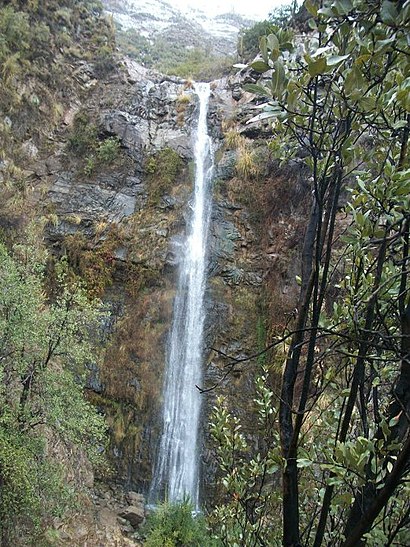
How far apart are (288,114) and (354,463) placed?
109 cm

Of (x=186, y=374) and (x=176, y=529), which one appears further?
(x=186, y=374)

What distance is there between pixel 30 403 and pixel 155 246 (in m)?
6.25

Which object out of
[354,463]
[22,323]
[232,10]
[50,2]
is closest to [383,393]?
[354,463]

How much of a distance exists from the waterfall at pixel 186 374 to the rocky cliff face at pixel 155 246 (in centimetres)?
24

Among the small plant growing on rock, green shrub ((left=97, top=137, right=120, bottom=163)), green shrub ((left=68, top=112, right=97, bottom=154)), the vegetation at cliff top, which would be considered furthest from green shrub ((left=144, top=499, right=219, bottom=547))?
the vegetation at cliff top

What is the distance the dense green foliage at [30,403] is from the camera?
5875 mm

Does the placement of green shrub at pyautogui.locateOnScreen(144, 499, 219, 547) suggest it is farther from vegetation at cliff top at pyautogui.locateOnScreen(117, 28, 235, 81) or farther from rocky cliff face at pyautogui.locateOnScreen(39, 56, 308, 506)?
vegetation at cliff top at pyautogui.locateOnScreen(117, 28, 235, 81)

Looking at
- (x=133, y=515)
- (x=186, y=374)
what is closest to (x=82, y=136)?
(x=186, y=374)

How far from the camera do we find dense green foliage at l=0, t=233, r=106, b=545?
588cm

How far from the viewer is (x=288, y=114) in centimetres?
139

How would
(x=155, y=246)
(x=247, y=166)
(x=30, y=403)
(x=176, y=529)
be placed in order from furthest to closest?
(x=247, y=166) → (x=155, y=246) → (x=176, y=529) → (x=30, y=403)

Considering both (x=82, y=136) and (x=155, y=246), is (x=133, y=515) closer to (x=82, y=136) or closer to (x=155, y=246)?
(x=155, y=246)

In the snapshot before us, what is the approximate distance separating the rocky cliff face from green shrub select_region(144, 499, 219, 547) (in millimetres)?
1711

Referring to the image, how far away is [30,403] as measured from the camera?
6.32m
